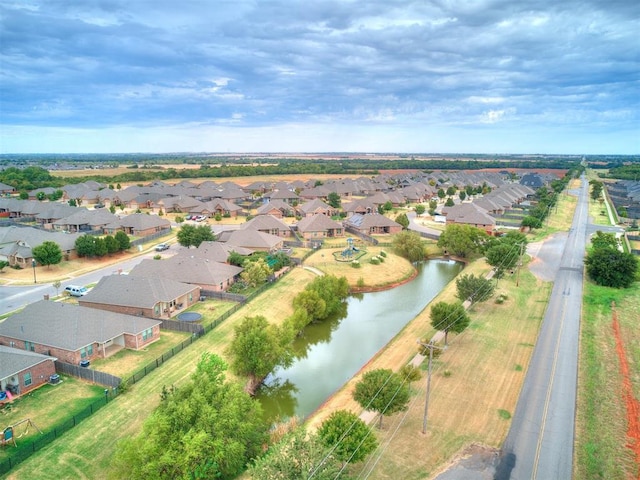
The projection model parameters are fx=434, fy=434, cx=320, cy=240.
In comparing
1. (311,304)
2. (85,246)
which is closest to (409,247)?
(311,304)

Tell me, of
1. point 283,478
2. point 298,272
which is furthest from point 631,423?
point 298,272

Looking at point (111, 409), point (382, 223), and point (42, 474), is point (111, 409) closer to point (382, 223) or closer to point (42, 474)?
point (42, 474)

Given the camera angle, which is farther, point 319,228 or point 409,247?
point 319,228

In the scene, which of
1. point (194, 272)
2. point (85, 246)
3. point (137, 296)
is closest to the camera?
point (137, 296)

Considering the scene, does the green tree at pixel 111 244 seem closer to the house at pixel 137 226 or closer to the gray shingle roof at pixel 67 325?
the house at pixel 137 226

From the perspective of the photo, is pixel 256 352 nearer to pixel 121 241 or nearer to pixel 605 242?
pixel 121 241

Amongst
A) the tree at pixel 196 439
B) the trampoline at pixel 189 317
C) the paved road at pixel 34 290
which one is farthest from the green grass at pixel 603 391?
the paved road at pixel 34 290
